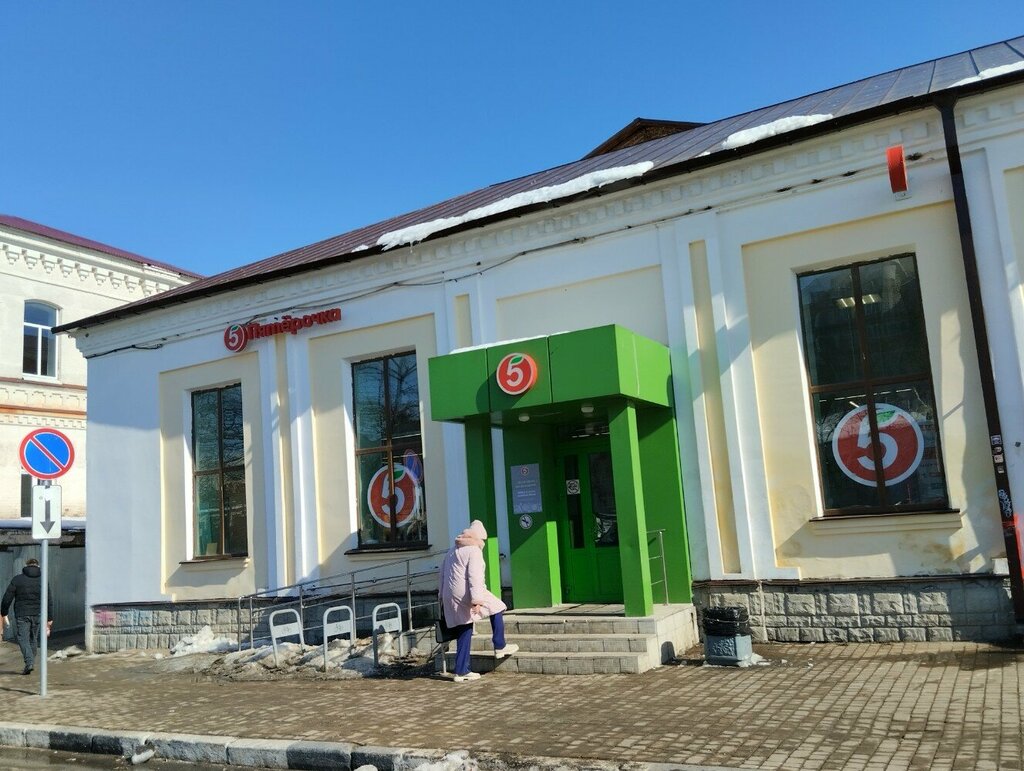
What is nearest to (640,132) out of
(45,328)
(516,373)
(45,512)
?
(516,373)

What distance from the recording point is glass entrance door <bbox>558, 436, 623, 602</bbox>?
11625 millimetres

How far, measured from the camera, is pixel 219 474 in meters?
15.6

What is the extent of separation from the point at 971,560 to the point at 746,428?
2758 millimetres

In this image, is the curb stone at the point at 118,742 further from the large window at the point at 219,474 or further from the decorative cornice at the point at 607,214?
the decorative cornice at the point at 607,214

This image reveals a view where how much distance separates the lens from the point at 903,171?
9797 millimetres

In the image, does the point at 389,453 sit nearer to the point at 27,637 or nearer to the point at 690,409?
the point at 690,409

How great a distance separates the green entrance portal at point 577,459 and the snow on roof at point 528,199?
2.41 meters

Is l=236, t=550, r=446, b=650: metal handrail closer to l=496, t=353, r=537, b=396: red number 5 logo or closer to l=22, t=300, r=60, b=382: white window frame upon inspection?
l=496, t=353, r=537, b=396: red number 5 logo

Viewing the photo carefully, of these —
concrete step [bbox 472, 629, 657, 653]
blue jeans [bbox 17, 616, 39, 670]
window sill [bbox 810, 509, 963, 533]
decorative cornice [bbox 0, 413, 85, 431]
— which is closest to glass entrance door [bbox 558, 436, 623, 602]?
concrete step [bbox 472, 629, 657, 653]

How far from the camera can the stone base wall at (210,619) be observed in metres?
13.1

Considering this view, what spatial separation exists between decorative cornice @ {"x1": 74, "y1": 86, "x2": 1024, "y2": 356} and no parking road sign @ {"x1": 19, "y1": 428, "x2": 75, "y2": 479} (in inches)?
189

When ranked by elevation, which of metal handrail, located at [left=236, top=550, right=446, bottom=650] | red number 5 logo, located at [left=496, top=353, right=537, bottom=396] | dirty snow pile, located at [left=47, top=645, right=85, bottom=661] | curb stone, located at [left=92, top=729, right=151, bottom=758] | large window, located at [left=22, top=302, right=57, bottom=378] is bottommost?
dirty snow pile, located at [left=47, top=645, right=85, bottom=661]

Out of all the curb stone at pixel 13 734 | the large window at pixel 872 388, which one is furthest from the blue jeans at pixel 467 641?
the curb stone at pixel 13 734

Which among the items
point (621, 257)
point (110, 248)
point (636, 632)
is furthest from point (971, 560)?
point (110, 248)
